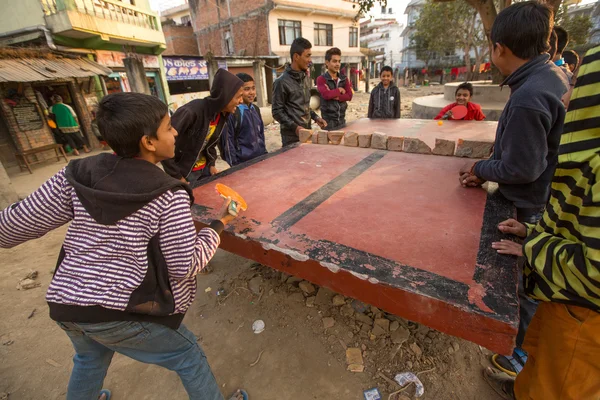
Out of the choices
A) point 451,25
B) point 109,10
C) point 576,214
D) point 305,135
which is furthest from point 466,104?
point 451,25

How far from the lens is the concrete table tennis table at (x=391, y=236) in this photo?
1047 mm

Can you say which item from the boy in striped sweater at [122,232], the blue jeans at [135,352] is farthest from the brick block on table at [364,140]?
the blue jeans at [135,352]

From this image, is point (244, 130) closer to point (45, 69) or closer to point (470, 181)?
point (470, 181)

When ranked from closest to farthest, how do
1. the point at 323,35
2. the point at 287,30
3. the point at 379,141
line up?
the point at 379,141 → the point at 287,30 → the point at 323,35

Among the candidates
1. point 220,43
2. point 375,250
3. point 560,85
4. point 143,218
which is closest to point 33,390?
point 143,218

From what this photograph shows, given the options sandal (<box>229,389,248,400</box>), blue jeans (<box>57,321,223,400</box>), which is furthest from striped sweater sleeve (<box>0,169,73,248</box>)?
sandal (<box>229,389,248,400</box>)

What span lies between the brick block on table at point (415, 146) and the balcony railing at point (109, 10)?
10.1 m

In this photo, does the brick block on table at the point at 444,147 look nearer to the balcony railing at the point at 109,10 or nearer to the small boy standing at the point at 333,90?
the small boy standing at the point at 333,90

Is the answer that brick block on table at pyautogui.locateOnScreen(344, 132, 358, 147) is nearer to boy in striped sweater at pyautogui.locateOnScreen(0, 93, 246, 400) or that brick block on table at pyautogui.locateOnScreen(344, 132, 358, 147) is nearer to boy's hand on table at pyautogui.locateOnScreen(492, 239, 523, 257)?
boy's hand on table at pyautogui.locateOnScreen(492, 239, 523, 257)

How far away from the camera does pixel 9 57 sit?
23.5ft

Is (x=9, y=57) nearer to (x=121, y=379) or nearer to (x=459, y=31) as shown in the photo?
(x=121, y=379)

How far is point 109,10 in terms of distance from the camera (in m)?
9.45

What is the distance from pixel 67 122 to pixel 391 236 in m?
10.4

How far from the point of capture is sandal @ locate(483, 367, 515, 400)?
1.62 meters
